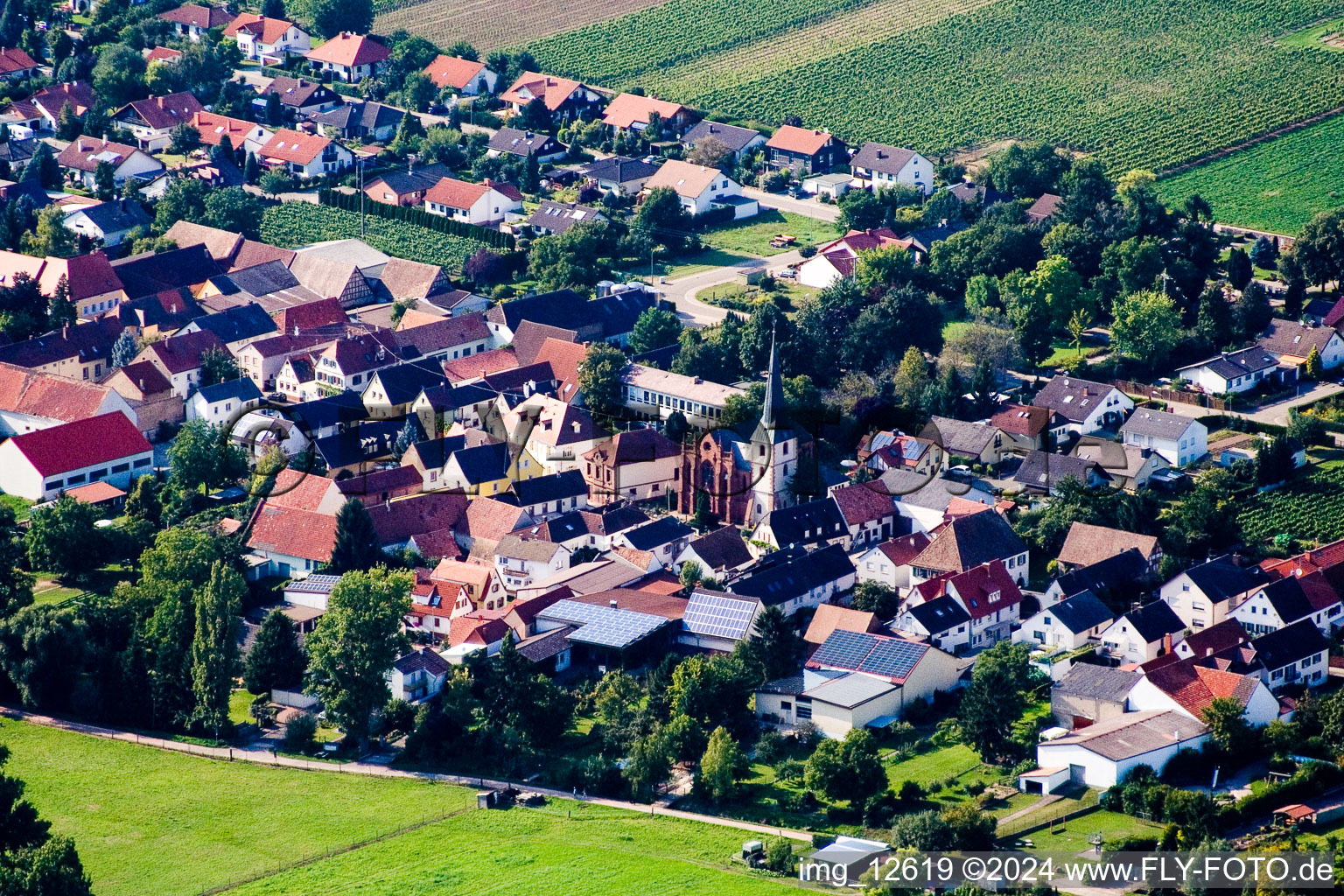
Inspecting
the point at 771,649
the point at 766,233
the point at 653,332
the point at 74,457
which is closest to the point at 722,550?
the point at 771,649

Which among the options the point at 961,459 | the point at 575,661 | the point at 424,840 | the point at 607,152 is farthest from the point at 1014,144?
the point at 424,840

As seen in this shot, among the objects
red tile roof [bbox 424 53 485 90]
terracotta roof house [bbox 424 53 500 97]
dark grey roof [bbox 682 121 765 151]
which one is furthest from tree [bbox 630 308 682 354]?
red tile roof [bbox 424 53 485 90]

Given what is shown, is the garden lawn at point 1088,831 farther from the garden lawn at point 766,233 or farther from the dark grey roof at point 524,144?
the dark grey roof at point 524,144

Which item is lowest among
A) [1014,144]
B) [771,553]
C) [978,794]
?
[978,794]

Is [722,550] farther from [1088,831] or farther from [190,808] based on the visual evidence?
[190,808]

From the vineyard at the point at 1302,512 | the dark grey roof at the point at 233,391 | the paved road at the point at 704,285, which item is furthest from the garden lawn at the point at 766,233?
the vineyard at the point at 1302,512

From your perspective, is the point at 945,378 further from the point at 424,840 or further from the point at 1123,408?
the point at 424,840

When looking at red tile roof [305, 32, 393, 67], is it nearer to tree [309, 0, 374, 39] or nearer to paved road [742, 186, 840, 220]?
tree [309, 0, 374, 39]
